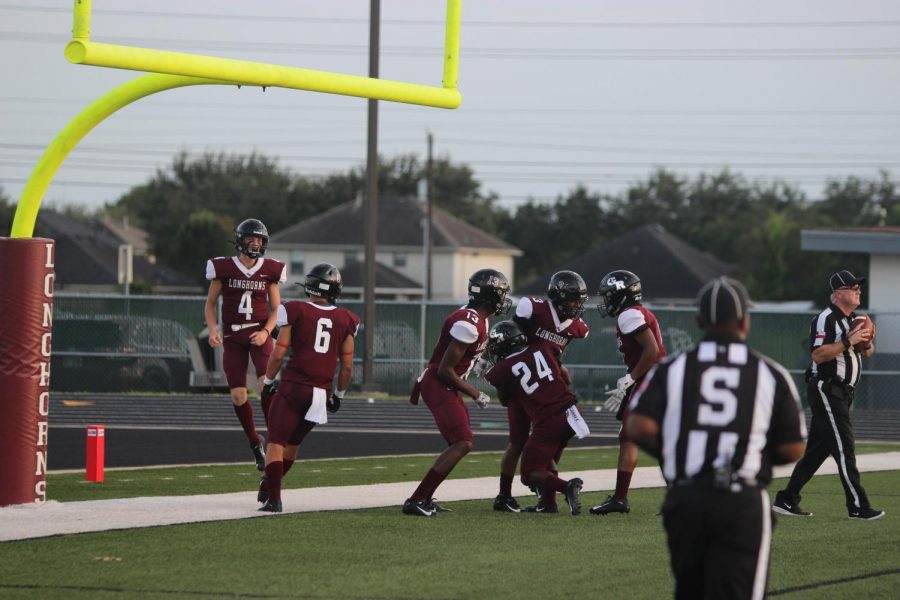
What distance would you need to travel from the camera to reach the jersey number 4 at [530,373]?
36.8 feet

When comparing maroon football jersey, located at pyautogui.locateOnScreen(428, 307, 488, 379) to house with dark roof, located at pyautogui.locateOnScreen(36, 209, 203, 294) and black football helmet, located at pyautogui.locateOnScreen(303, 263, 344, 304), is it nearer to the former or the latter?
black football helmet, located at pyautogui.locateOnScreen(303, 263, 344, 304)

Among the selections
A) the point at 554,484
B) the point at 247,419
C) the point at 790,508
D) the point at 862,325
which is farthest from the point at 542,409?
the point at 247,419

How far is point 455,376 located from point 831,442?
119 inches

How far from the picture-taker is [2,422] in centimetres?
1073

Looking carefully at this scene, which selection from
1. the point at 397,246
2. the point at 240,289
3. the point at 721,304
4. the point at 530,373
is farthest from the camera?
the point at 397,246

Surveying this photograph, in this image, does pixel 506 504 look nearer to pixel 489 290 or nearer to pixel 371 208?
pixel 489 290

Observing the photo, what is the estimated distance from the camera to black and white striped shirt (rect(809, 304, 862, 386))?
1112 centimetres

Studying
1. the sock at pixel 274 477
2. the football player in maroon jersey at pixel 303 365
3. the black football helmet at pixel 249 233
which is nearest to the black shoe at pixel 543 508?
the football player in maroon jersey at pixel 303 365

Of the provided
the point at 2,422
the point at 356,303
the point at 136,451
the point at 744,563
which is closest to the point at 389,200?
the point at 356,303

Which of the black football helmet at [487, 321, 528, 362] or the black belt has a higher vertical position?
the black football helmet at [487, 321, 528, 362]

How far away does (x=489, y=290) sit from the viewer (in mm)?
10883

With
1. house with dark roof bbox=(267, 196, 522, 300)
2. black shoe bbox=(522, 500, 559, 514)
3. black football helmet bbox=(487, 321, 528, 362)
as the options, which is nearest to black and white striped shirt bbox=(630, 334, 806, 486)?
black shoe bbox=(522, 500, 559, 514)

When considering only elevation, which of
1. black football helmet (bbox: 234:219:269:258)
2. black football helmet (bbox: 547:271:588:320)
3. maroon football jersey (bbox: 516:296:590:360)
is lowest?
maroon football jersey (bbox: 516:296:590:360)

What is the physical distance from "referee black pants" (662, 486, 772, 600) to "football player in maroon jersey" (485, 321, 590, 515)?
5516 mm
